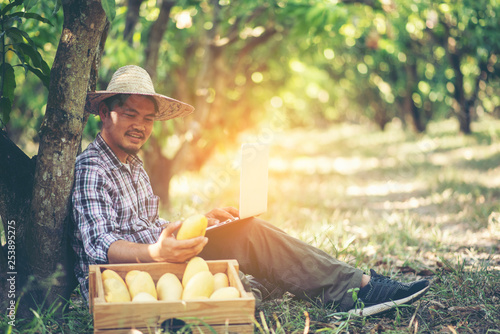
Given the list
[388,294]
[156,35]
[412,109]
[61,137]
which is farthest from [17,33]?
[412,109]

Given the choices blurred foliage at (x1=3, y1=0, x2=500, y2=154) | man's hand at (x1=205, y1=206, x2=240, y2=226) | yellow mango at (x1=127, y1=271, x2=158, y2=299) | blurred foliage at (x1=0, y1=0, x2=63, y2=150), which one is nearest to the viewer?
yellow mango at (x1=127, y1=271, x2=158, y2=299)

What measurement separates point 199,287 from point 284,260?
2.65 ft

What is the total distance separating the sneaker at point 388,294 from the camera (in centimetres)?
303

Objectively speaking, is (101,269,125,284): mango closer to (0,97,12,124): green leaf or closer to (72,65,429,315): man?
(72,65,429,315): man

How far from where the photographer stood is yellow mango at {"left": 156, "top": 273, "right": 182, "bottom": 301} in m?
2.51

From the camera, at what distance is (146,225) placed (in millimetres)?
3098

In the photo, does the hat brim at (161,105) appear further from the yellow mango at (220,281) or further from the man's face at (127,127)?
the yellow mango at (220,281)

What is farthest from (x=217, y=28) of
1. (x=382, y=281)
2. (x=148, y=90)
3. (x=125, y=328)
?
(x=125, y=328)

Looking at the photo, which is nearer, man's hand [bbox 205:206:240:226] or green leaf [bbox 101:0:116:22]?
green leaf [bbox 101:0:116:22]

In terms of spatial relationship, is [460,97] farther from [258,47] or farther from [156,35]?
[156,35]

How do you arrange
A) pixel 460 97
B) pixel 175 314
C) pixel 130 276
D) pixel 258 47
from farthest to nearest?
pixel 460 97, pixel 258 47, pixel 130 276, pixel 175 314

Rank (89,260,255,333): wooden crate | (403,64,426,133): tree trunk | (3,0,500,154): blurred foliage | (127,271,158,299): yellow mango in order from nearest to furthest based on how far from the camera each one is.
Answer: (89,260,255,333): wooden crate < (127,271,158,299): yellow mango < (3,0,500,154): blurred foliage < (403,64,426,133): tree trunk

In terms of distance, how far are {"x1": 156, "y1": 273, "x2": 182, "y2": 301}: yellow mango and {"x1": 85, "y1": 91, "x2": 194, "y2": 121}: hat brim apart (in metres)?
1.08

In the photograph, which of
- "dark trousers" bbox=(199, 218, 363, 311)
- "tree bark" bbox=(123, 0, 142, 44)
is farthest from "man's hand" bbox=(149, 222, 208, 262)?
Answer: "tree bark" bbox=(123, 0, 142, 44)
